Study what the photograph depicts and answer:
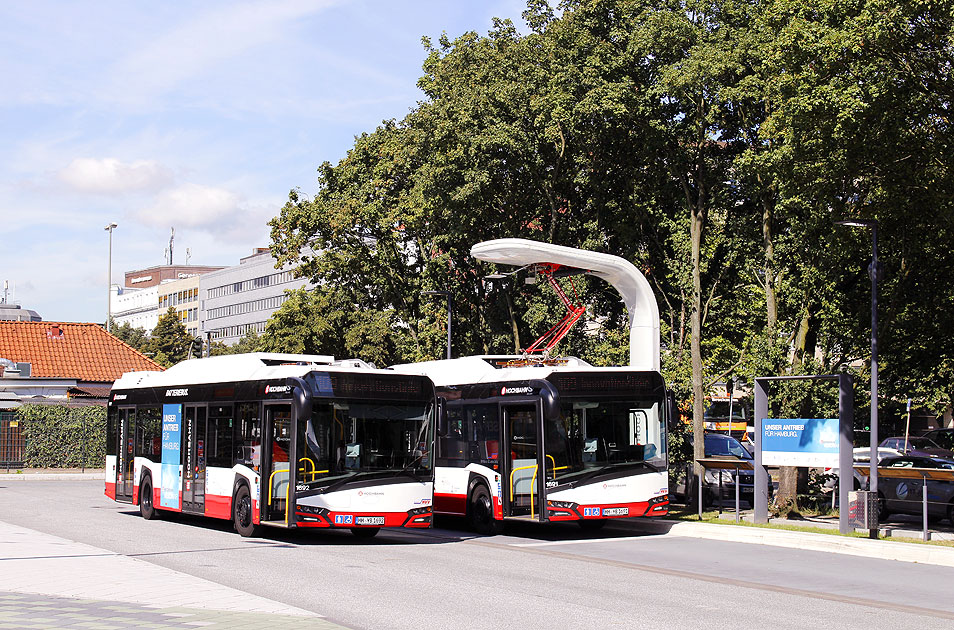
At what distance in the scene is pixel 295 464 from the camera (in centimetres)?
1797

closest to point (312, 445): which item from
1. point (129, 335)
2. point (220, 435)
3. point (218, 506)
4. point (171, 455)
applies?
point (220, 435)

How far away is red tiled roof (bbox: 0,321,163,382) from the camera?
5431 cm

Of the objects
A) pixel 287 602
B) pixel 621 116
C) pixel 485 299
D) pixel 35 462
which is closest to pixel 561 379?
pixel 287 602

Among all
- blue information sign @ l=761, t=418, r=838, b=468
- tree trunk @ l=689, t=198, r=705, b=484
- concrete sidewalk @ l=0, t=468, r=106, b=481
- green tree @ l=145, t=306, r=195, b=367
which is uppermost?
green tree @ l=145, t=306, r=195, b=367

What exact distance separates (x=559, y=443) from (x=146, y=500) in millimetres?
9532

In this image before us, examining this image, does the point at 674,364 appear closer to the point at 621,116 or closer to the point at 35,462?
the point at 621,116

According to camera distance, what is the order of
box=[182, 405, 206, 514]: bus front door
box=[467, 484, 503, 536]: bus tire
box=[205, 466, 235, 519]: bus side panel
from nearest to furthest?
box=[205, 466, 235, 519]: bus side panel
box=[467, 484, 503, 536]: bus tire
box=[182, 405, 206, 514]: bus front door

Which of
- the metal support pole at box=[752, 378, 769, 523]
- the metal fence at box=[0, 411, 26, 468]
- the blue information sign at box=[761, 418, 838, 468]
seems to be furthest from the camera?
the metal fence at box=[0, 411, 26, 468]

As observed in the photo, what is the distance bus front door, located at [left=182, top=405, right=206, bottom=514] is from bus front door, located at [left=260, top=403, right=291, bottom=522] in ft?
9.78

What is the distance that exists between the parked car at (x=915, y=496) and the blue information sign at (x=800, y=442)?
301 centimetres

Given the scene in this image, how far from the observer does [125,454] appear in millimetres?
25266

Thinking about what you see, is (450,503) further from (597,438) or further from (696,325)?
(696,325)

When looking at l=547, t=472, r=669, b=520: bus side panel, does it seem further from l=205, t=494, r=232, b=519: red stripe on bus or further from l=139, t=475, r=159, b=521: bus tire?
l=139, t=475, r=159, b=521: bus tire

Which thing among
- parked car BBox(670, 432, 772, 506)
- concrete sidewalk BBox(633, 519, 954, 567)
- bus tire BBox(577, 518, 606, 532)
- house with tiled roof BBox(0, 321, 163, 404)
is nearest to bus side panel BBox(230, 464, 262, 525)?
bus tire BBox(577, 518, 606, 532)
